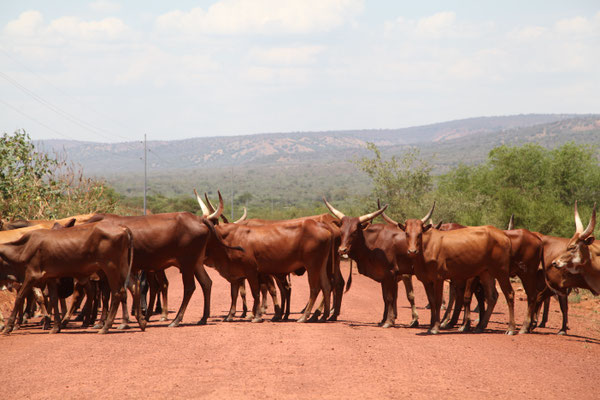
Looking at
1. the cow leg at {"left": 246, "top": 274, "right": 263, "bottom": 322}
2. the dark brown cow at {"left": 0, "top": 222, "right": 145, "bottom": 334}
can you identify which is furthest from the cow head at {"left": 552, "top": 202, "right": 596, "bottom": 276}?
the dark brown cow at {"left": 0, "top": 222, "right": 145, "bottom": 334}

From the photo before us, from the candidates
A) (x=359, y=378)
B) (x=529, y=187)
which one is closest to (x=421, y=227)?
(x=359, y=378)

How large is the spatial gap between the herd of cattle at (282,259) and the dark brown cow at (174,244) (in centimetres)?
2

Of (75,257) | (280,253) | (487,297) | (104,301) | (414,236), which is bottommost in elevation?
(104,301)

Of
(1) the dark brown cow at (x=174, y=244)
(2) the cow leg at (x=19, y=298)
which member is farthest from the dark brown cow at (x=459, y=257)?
(2) the cow leg at (x=19, y=298)

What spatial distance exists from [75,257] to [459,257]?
7171mm

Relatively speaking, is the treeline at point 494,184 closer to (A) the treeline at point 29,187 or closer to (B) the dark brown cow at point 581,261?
(A) the treeline at point 29,187

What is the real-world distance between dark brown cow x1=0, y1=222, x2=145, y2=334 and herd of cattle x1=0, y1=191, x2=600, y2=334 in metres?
0.02

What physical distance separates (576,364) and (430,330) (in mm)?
3413

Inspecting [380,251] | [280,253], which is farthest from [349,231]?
[280,253]

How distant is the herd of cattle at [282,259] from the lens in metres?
13.5

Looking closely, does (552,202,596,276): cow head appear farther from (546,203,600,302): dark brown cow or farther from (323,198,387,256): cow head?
(323,198,387,256): cow head

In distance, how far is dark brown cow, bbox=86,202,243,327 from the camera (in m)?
14.6

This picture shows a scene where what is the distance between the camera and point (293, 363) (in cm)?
1032

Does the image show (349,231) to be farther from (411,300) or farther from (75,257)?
(75,257)
